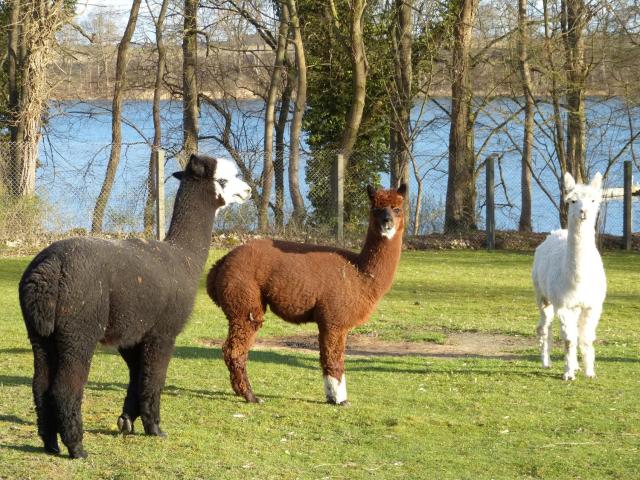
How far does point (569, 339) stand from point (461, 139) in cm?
1472

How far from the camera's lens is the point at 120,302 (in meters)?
6.18

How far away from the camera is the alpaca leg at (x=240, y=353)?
26.7 ft

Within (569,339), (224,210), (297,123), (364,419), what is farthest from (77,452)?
(297,123)

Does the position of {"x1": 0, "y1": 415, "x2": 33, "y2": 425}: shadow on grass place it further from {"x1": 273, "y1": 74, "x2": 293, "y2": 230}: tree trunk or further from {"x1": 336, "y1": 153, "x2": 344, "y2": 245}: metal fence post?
{"x1": 273, "y1": 74, "x2": 293, "y2": 230}: tree trunk

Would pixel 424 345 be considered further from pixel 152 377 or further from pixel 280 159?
pixel 280 159

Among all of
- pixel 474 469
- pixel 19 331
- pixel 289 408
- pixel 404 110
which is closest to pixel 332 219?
pixel 404 110

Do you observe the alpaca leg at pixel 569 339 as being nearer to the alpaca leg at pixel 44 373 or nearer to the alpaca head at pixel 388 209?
the alpaca head at pixel 388 209

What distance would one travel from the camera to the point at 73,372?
233 inches

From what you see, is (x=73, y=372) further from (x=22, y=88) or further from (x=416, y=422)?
(x=22, y=88)

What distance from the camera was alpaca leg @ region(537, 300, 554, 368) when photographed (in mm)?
10070

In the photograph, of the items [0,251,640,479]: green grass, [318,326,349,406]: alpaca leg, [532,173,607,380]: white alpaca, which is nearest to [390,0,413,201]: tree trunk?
[0,251,640,479]: green grass

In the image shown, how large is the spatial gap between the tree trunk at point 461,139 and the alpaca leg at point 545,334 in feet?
42.6

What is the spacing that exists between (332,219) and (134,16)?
24.5ft

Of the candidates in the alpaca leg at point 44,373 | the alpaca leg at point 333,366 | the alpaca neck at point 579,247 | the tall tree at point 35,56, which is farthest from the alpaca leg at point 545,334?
the tall tree at point 35,56
